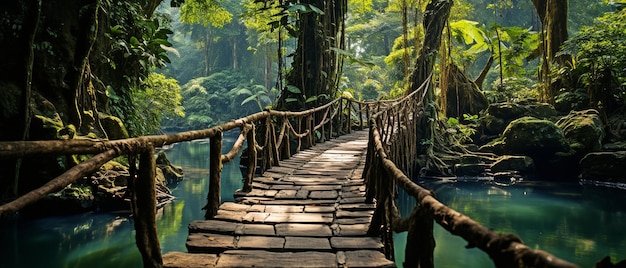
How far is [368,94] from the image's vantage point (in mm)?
30000

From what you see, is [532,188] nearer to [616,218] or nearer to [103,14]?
[616,218]

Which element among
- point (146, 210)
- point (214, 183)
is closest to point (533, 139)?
point (214, 183)

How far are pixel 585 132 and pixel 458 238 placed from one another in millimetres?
7726

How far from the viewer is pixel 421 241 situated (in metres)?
2.26

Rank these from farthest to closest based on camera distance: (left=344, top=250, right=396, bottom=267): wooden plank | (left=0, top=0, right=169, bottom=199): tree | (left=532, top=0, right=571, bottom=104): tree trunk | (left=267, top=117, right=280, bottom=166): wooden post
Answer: (left=532, top=0, right=571, bottom=104): tree trunk
(left=0, top=0, right=169, bottom=199): tree
(left=267, top=117, right=280, bottom=166): wooden post
(left=344, top=250, right=396, bottom=267): wooden plank

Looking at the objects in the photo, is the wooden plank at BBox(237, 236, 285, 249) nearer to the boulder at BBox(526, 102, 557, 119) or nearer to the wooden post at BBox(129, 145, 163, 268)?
the wooden post at BBox(129, 145, 163, 268)

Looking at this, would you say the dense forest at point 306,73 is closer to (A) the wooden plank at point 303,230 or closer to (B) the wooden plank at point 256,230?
(B) the wooden plank at point 256,230

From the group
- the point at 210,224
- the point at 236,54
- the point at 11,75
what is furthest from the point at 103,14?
the point at 236,54

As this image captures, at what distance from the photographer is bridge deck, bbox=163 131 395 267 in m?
3.15

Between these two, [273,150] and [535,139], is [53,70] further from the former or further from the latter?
[535,139]

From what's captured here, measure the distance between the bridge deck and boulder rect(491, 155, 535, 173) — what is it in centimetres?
1009

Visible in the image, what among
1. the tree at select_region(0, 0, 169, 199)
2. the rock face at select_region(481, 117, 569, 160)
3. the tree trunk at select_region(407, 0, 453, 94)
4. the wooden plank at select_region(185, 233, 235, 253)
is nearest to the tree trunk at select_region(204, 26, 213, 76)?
the tree trunk at select_region(407, 0, 453, 94)

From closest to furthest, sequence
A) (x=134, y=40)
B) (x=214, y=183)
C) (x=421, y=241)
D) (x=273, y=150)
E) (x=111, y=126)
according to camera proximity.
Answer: (x=421, y=241)
(x=214, y=183)
(x=273, y=150)
(x=111, y=126)
(x=134, y=40)

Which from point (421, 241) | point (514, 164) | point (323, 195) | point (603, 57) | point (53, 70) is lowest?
point (514, 164)
